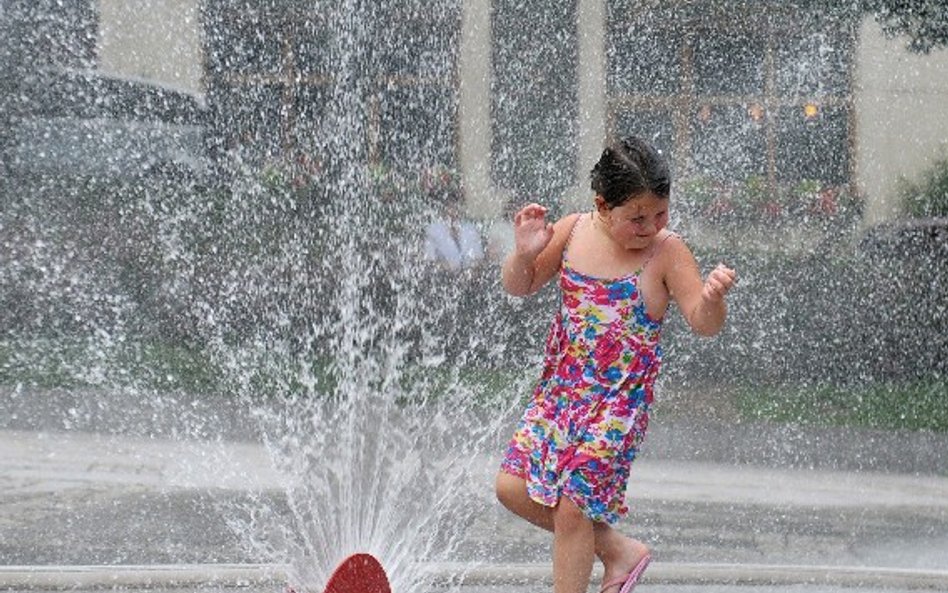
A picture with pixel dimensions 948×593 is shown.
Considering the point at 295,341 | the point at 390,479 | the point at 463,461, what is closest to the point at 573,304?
the point at 390,479

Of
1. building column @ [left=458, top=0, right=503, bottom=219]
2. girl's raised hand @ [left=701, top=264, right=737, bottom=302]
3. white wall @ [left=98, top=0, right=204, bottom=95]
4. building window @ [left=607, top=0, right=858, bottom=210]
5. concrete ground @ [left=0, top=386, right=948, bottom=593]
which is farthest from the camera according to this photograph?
white wall @ [left=98, top=0, right=204, bottom=95]

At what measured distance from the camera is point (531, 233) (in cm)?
348

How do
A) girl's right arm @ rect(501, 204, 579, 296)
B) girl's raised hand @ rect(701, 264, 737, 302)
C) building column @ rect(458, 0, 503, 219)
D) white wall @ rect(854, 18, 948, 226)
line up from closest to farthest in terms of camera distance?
girl's raised hand @ rect(701, 264, 737, 302) → girl's right arm @ rect(501, 204, 579, 296) → building column @ rect(458, 0, 503, 219) → white wall @ rect(854, 18, 948, 226)

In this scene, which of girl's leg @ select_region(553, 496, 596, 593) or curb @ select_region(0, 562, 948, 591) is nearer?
girl's leg @ select_region(553, 496, 596, 593)

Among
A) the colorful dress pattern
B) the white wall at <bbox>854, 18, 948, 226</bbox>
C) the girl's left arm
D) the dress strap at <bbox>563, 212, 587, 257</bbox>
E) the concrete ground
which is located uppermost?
the dress strap at <bbox>563, 212, 587, 257</bbox>

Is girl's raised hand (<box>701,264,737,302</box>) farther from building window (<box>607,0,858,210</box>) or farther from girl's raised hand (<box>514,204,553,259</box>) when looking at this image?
building window (<box>607,0,858,210</box>)

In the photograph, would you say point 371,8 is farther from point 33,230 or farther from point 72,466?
point 72,466

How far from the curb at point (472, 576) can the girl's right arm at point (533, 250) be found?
3.15 ft

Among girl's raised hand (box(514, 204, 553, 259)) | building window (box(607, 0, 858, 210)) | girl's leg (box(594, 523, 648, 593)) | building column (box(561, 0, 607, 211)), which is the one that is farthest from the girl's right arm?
building window (box(607, 0, 858, 210))

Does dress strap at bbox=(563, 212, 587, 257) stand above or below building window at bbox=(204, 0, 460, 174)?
above

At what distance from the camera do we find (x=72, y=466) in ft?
19.7

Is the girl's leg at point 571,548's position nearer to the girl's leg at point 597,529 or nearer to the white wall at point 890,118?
the girl's leg at point 597,529

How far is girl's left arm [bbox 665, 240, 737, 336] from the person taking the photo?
326cm

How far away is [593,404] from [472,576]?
1.05 m
